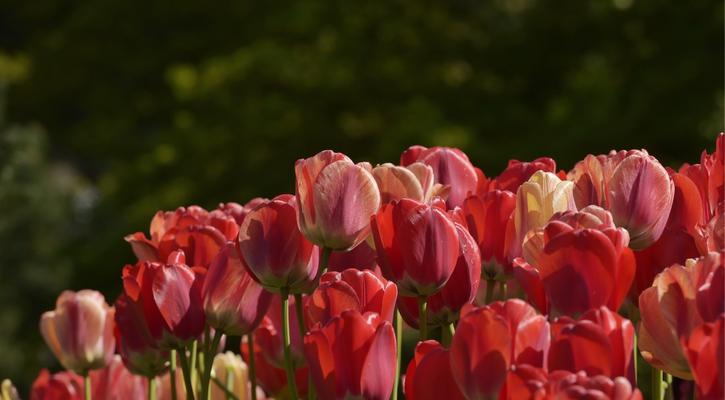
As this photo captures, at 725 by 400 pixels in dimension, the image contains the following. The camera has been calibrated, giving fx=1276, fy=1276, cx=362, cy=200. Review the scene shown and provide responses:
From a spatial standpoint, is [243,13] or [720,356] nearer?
[720,356]

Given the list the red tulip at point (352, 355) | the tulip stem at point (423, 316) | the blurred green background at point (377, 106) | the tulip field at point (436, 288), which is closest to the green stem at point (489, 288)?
the tulip field at point (436, 288)

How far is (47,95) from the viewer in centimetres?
1115

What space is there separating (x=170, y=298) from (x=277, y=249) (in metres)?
0.09

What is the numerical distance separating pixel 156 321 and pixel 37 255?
297 inches

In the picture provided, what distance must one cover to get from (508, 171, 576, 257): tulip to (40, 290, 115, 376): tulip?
0.45 metres

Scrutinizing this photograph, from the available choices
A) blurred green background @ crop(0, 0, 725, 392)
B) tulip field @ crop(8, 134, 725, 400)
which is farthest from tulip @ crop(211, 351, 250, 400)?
blurred green background @ crop(0, 0, 725, 392)

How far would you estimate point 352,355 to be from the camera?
2.50 ft

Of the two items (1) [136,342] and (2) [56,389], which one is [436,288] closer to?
(1) [136,342]

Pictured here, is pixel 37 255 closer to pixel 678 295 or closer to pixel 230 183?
pixel 230 183

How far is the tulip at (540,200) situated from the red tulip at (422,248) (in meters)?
0.07

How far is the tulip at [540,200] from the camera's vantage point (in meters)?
0.90

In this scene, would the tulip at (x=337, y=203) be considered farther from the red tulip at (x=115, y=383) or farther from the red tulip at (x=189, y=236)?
the red tulip at (x=115, y=383)

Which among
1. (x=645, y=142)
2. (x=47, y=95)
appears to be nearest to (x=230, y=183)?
(x=645, y=142)

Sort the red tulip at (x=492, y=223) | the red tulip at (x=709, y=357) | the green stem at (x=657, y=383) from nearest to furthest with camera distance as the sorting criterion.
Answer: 1. the red tulip at (x=709, y=357)
2. the green stem at (x=657, y=383)
3. the red tulip at (x=492, y=223)
